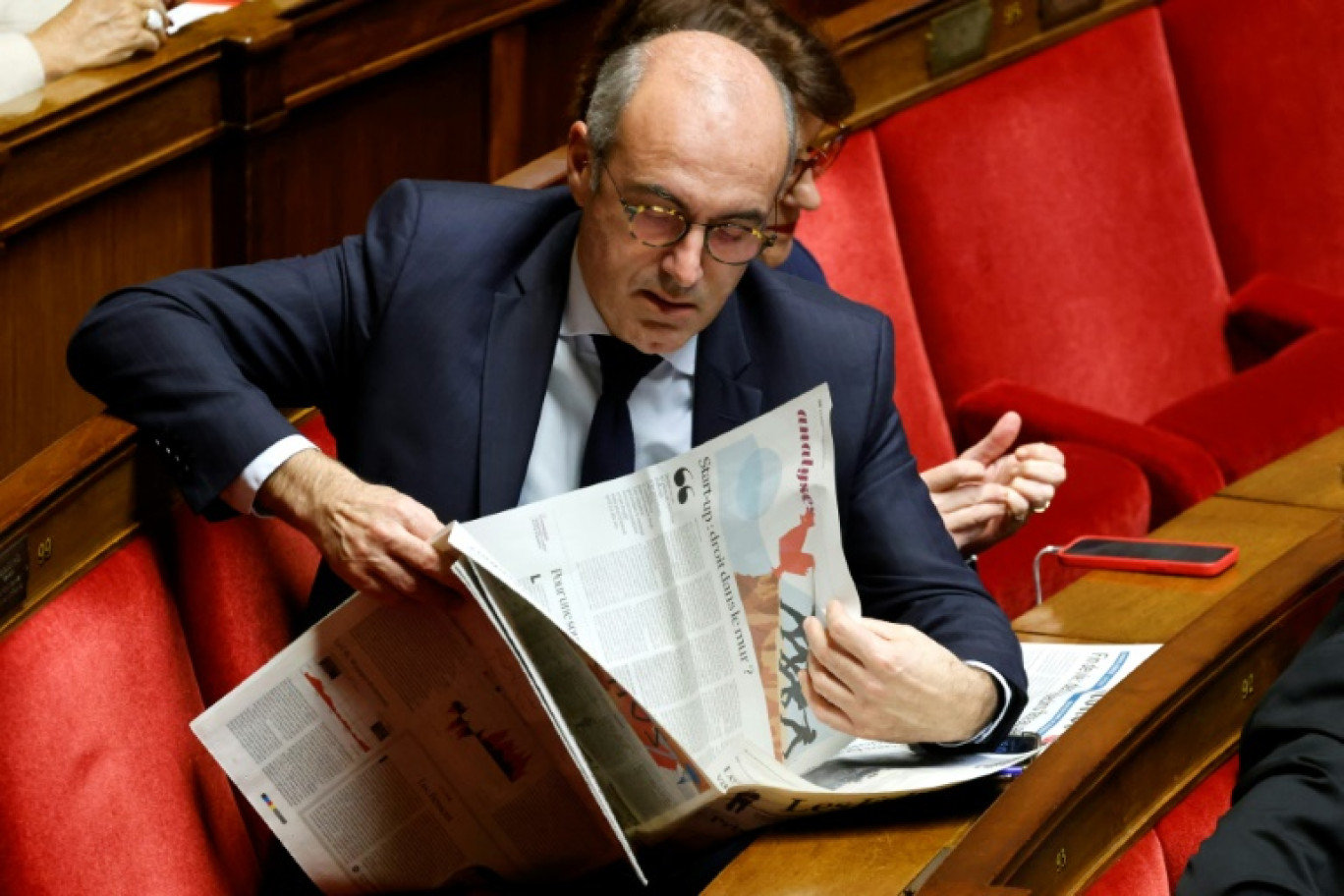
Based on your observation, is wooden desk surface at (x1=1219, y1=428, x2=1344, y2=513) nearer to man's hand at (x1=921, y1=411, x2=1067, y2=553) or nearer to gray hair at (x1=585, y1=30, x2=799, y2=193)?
man's hand at (x1=921, y1=411, x2=1067, y2=553)

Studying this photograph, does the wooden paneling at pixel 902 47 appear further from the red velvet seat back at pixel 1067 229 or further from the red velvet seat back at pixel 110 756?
the red velvet seat back at pixel 110 756

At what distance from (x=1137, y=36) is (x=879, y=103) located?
405mm

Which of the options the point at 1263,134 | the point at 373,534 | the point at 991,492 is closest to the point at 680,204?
the point at 373,534

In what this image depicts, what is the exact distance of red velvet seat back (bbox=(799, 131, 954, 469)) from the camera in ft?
5.12

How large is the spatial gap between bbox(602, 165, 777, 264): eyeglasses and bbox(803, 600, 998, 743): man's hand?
0.59 ft

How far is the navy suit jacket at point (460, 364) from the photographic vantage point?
2.93 ft

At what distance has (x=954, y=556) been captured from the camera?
3.13ft

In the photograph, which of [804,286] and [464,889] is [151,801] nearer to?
[464,889]

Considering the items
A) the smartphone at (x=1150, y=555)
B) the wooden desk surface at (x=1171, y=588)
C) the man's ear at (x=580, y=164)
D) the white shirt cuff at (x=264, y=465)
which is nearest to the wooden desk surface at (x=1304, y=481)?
the wooden desk surface at (x=1171, y=588)

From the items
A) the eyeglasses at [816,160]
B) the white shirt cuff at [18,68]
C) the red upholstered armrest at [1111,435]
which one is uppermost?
the white shirt cuff at [18,68]

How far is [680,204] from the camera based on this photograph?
34.5 inches

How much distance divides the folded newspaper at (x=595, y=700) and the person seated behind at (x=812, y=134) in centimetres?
25

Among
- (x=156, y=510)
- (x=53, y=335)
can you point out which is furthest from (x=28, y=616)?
(x=53, y=335)

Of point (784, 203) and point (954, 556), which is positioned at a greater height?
point (784, 203)
